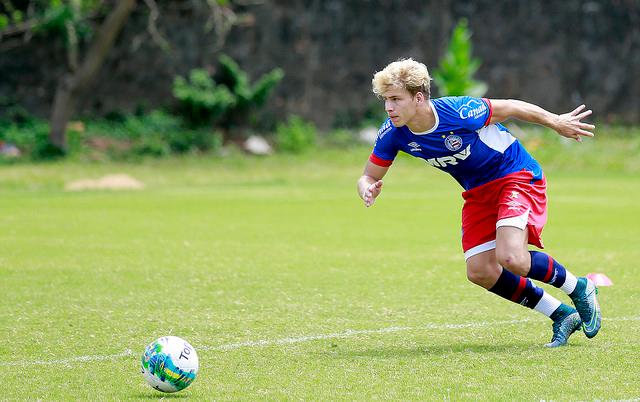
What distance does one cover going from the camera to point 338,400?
5574mm

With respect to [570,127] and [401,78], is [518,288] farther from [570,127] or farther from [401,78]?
[401,78]

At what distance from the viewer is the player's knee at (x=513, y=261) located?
22.7 ft

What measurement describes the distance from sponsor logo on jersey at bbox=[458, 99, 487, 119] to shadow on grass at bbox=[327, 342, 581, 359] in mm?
1524

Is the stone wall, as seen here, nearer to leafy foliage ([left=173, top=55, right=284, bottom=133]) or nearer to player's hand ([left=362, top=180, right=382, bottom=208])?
leafy foliage ([left=173, top=55, right=284, bottom=133])

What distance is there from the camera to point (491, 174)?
7359 millimetres

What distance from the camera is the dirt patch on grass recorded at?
20625 mm

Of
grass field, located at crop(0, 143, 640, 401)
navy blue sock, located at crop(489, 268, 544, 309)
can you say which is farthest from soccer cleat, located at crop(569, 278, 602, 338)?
navy blue sock, located at crop(489, 268, 544, 309)

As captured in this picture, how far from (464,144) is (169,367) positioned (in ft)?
8.69

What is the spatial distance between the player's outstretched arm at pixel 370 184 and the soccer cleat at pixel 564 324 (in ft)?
4.79

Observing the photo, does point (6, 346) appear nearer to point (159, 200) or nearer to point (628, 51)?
point (159, 200)

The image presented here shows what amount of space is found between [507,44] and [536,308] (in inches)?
884

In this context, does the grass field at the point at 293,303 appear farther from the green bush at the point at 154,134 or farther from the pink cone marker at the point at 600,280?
the green bush at the point at 154,134

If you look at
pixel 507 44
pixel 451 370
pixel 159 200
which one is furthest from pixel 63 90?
pixel 451 370

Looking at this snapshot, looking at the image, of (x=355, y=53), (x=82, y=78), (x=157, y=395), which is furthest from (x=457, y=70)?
(x=157, y=395)
